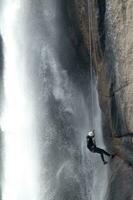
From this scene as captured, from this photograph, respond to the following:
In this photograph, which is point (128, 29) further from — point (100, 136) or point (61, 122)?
point (61, 122)

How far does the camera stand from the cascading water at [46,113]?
2538 centimetres

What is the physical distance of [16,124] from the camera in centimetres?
3012

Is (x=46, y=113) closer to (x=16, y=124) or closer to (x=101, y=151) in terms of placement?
(x=16, y=124)

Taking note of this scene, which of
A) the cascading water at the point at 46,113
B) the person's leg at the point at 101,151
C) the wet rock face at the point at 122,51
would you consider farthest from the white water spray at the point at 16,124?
the wet rock face at the point at 122,51

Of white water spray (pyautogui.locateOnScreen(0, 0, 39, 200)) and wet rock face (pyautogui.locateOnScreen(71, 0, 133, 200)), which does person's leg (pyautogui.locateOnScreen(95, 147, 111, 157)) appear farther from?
white water spray (pyautogui.locateOnScreen(0, 0, 39, 200))

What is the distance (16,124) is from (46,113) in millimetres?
2802

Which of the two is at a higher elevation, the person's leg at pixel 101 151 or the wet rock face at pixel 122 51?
the wet rock face at pixel 122 51

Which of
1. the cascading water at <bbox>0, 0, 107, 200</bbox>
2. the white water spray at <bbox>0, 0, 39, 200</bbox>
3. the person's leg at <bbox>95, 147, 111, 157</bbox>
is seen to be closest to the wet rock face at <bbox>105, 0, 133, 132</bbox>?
the person's leg at <bbox>95, 147, 111, 157</bbox>

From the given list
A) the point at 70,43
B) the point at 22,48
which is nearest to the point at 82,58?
the point at 70,43

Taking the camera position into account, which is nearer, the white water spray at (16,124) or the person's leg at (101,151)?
the person's leg at (101,151)

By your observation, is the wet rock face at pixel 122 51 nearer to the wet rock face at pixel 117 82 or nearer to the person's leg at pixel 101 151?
the wet rock face at pixel 117 82

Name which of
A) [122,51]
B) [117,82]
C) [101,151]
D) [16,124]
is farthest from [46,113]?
[122,51]

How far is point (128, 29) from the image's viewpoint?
60.6ft

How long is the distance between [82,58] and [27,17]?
6.41m
